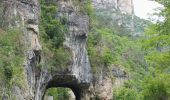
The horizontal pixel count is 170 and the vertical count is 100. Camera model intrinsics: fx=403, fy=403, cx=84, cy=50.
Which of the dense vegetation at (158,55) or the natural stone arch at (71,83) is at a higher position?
the dense vegetation at (158,55)

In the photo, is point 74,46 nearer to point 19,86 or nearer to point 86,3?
point 86,3

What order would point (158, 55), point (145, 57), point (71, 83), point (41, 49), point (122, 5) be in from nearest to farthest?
point (158, 55)
point (145, 57)
point (41, 49)
point (71, 83)
point (122, 5)

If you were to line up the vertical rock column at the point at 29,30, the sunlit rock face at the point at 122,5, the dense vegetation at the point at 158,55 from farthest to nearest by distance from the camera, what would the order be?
1. the sunlit rock face at the point at 122,5
2. the vertical rock column at the point at 29,30
3. the dense vegetation at the point at 158,55

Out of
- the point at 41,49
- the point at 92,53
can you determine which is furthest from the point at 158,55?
the point at 92,53

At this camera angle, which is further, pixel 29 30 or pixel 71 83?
pixel 71 83

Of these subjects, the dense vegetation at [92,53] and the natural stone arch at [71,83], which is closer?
the dense vegetation at [92,53]

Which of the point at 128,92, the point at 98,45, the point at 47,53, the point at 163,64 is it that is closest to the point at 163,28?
the point at 163,64

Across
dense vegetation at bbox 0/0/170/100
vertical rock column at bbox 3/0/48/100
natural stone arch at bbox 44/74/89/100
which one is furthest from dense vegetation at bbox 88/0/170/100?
vertical rock column at bbox 3/0/48/100

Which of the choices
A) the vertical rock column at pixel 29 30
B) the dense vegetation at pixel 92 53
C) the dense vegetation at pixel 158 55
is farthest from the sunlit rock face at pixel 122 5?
the dense vegetation at pixel 158 55

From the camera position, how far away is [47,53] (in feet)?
72.4

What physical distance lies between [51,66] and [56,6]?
3.71 meters

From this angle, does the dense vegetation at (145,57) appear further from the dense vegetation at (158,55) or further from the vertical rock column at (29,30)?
the vertical rock column at (29,30)

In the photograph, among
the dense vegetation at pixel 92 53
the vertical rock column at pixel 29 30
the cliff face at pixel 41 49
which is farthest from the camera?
the cliff face at pixel 41 49

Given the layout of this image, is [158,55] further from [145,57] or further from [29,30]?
[29,30]
